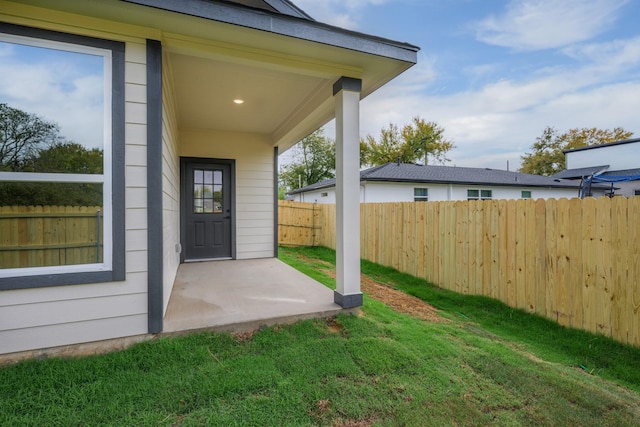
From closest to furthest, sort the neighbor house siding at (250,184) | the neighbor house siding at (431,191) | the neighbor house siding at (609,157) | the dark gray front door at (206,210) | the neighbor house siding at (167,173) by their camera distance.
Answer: the neighbor house siding at (167,173)
the dark gray front door at (206,210)
the neighbor house siding at (250,184)
the neighbor house siding at (431,191)
the neighbor house siding at (609,157)

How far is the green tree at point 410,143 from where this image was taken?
1041 inches

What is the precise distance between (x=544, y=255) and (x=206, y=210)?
18.2ft

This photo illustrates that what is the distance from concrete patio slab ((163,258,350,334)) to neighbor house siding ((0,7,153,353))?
43 cm

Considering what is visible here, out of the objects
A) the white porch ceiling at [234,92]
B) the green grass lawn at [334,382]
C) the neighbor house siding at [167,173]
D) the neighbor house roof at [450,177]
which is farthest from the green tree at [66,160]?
the neighbor house roof at [450,177]

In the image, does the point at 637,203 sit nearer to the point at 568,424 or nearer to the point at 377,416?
the point at 568,424

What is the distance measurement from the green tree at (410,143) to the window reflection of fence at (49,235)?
2554 centimetres

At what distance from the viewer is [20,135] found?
7.14ft

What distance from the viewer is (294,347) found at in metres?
2.44

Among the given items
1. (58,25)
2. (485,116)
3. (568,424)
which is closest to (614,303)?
(568,424)

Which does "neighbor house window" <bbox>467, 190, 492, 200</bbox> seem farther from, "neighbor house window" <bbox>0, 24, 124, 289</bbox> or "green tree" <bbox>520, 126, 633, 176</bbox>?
"green tree" <bbox>520, 126, 633, 176</bbox>

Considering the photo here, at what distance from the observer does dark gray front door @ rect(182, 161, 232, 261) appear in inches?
225

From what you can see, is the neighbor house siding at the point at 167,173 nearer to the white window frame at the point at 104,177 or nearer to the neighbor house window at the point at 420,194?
the white window frame at the point at 104,177


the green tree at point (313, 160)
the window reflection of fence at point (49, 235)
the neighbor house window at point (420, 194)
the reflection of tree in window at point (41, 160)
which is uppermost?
the green tree at point (313, 160)

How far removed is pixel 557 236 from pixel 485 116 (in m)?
20.4
